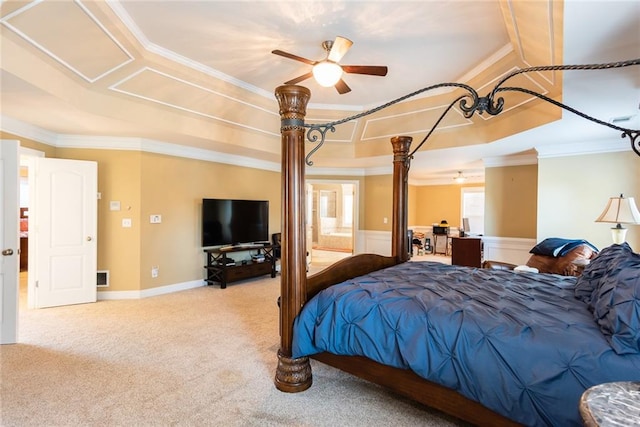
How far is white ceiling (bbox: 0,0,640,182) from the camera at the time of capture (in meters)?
2.30

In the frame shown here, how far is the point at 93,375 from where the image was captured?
2.55 m

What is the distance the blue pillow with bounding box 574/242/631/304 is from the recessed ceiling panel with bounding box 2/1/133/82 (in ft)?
13.5

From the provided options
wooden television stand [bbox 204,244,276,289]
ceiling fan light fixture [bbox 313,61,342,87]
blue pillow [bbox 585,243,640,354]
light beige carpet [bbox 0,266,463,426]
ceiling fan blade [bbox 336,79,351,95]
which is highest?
ceiling fan blade [bbox 336,79,351,95]

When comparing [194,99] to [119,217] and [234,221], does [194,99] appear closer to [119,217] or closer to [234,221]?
[119,217]

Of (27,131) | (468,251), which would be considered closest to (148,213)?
(27,131)

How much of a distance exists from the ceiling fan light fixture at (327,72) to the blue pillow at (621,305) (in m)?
2.50

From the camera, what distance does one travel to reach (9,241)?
10.2 ft

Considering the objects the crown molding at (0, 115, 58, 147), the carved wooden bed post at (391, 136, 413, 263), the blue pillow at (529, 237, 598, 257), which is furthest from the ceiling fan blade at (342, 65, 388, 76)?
the crown molding at (0, 115, 58, 147)

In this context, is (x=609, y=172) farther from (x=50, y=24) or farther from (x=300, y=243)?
(x=50, y=24)

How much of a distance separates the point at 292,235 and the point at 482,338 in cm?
132

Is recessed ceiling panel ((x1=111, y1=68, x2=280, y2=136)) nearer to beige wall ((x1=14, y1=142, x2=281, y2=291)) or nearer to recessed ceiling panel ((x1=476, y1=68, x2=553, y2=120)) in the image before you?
beige wall ((x1=14, y1=142, x2=281, y2=291))

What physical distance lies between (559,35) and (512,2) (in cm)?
39

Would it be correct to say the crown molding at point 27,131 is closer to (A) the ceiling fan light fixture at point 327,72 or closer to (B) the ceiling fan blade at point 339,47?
(A) the ceiling fan light fixture at point 327,72

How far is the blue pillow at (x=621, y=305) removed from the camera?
1387mm
